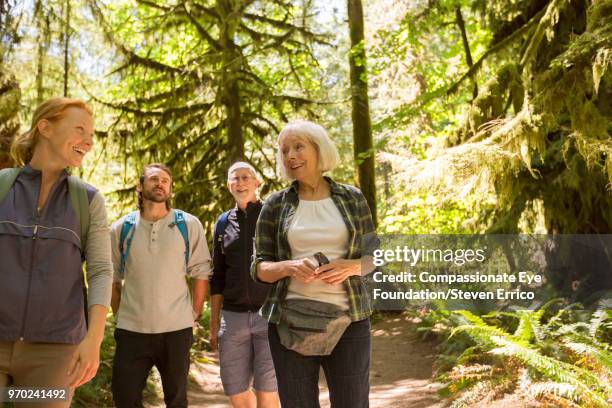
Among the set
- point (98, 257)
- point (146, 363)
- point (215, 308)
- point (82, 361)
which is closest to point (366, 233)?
point (98, 257)

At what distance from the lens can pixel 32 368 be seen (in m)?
2.44

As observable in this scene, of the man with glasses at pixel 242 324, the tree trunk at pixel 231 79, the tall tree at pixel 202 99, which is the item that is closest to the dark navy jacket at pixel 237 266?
the man with glasses at pixel 242 324

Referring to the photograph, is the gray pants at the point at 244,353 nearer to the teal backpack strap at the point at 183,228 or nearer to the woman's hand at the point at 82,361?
the teal backpack strap at the point at 183,228

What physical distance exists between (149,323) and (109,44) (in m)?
6.97

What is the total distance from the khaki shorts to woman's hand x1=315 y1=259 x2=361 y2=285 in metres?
1.16

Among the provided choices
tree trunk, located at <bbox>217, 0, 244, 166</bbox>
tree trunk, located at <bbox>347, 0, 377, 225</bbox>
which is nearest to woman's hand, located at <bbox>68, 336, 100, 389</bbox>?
tree trunk, located at <bbox>217, 0, 244, 166</bbox>

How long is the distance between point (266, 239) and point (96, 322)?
38.7 inches

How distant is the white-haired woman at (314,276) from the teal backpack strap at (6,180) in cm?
119

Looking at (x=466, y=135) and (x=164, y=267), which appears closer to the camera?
(x=164, y=267)

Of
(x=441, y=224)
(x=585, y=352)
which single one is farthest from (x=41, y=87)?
(x=441, y=224)

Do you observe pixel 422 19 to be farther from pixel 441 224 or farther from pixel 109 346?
pixel 109 346

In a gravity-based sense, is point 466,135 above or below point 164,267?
above

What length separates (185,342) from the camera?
14.3 feet

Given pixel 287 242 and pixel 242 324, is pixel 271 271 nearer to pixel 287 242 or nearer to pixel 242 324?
pixel 287 242
